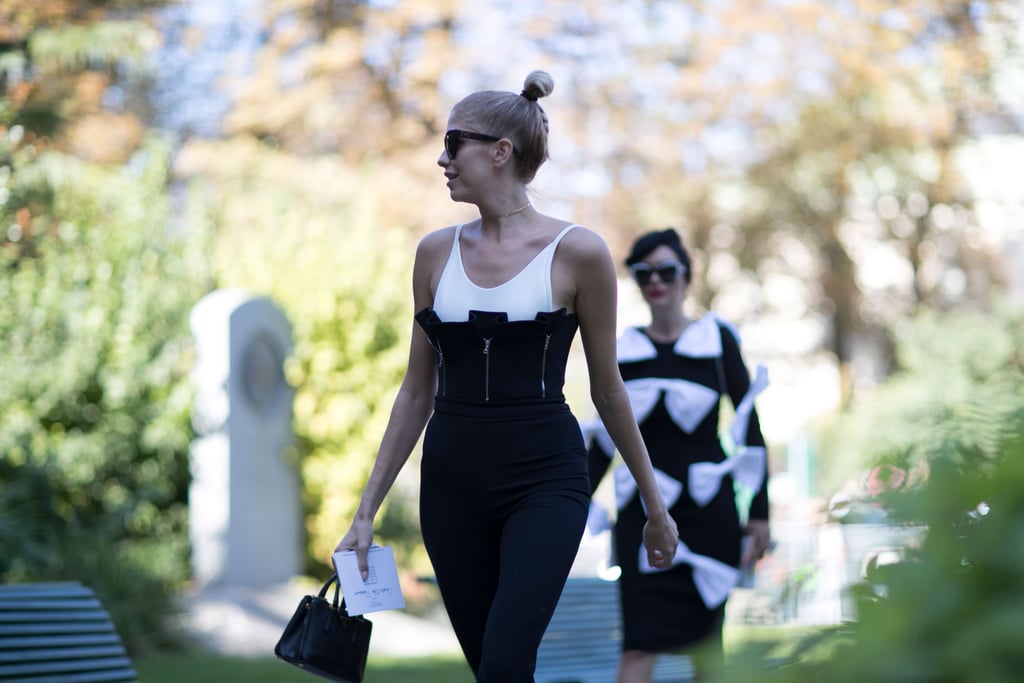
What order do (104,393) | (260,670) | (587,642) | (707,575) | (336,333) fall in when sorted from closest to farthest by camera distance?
(707,575) < (587,642) < (260,670) < (104,393) < (336,333)

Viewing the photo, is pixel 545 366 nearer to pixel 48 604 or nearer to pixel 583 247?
pixel 583 247

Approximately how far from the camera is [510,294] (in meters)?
3.53

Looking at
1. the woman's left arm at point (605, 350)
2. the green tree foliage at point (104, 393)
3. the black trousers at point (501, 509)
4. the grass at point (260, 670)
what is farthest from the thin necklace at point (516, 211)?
the green tree foliage at point (104, 393)

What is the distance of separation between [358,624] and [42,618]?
5.26ft

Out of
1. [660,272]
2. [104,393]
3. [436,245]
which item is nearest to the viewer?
[436,245]

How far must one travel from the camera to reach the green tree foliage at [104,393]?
10508mm

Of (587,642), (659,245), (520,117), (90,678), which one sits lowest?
(587,642)

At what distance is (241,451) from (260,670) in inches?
160

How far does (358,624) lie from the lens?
3682 mm

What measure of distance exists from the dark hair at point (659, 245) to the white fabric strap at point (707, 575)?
1.11 meters

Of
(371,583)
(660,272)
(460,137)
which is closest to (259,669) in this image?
(660,272)

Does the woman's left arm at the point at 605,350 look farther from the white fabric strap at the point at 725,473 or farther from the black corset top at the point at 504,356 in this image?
the white fabric strap at the point at 725,473

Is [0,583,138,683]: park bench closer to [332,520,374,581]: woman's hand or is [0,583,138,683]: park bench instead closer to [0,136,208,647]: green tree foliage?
[332,520,374,581]: woman's hand

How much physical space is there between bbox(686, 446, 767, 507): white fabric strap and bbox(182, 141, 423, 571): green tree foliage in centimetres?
904
